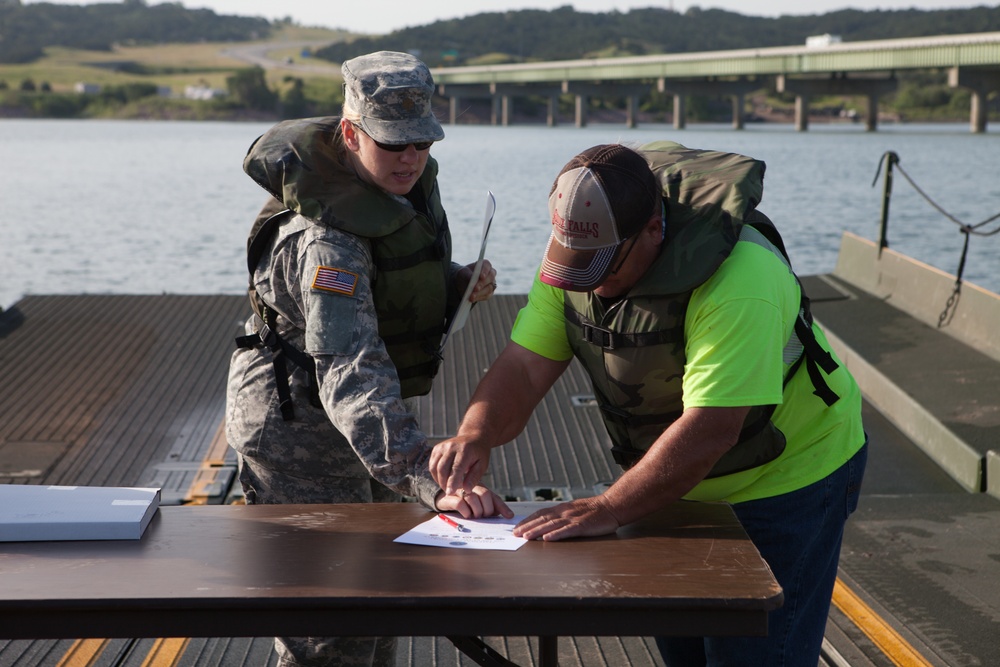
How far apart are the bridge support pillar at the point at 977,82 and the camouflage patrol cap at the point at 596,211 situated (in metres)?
37.0

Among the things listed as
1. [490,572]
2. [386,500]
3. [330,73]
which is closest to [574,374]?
[386,500]

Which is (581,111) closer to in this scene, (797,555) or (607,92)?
(607,92)

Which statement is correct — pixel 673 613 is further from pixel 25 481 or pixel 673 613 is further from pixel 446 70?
pixel 446 70

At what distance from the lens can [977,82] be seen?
37094mm

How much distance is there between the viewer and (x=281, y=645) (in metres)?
2.57

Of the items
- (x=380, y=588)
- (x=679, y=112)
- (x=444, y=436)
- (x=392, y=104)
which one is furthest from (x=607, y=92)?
(x=380, y=588)

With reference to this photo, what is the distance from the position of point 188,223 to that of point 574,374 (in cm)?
1327

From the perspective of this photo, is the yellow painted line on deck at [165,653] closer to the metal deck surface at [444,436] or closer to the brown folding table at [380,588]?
the metal deck surface at [444,436]

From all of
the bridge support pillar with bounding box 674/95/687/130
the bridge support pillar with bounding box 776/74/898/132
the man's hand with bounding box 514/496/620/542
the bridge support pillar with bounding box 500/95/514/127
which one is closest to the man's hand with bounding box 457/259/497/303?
the man's hand with bounding box 514/496/620/542

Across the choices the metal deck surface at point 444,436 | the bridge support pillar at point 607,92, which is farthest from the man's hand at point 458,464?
the bridge support pillar at point 607,92

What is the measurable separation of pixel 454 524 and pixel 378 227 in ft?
2.30

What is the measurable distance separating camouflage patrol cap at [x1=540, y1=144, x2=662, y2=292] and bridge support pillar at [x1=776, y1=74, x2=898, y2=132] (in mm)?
43326

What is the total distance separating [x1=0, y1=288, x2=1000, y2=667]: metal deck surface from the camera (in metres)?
3.29

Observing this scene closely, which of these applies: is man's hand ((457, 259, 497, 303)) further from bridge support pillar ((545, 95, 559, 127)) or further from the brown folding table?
bridge support pillar ((545, 95, 559, 127))
